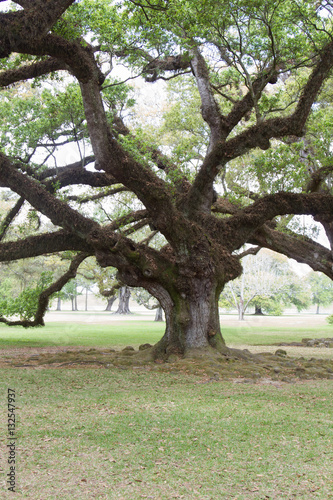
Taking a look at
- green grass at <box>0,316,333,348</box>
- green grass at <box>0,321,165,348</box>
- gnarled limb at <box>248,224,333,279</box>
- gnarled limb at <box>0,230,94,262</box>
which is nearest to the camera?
gnarled limb at <box>0,230,94,262</box>

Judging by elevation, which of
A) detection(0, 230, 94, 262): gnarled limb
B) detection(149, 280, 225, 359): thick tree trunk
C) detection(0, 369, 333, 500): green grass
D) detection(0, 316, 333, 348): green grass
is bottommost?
detection(0, 316, 333, 348): green grass

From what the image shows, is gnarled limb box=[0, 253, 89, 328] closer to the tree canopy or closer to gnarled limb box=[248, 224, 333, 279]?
the tree canopy

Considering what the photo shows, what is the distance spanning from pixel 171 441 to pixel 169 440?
37mm

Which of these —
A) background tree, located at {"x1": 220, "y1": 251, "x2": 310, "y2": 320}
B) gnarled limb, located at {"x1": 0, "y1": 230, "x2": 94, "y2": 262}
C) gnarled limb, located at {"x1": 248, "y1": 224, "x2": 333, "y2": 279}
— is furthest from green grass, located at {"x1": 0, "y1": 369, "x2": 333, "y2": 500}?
background tree, located at {"x1": 220, "y1": 251, "x2": 310, "y2": 320}

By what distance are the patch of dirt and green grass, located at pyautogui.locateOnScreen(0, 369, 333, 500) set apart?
3.63ft

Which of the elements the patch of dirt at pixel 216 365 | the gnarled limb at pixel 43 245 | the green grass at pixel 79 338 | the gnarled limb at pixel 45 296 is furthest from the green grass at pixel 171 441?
the green grass at pixel 79 338

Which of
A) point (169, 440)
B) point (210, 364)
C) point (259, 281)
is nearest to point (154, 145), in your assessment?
point (210, 364)

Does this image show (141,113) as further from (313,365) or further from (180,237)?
(313,365)

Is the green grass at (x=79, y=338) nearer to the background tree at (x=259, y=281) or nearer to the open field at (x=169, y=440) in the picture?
the open field at (x=169, y=440)

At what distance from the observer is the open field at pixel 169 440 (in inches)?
138

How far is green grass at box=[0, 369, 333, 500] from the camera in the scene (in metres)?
3.50

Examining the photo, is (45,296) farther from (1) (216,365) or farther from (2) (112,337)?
(1) (216,365)

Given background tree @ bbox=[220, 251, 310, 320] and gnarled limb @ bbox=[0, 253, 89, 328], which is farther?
background tree @ bbox=[220, 251, 310, 320]

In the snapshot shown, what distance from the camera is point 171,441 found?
4496 millimetres
